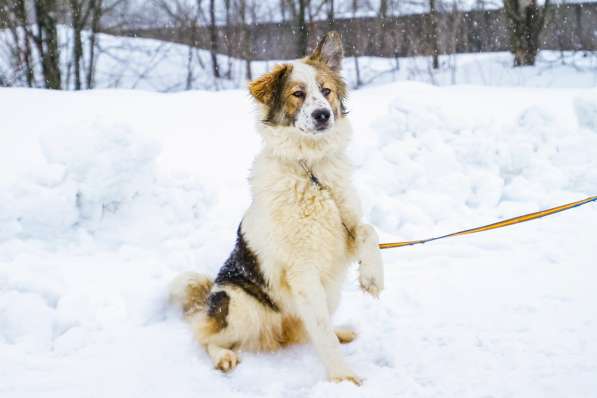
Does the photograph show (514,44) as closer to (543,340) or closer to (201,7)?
(201,7)

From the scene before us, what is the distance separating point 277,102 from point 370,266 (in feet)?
3.89

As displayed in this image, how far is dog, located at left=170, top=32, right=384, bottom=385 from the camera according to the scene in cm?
273

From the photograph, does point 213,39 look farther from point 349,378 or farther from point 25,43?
point 349,378

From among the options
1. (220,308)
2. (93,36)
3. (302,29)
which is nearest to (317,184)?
(220,308)

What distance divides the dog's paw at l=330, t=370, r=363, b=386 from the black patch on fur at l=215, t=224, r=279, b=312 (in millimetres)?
594

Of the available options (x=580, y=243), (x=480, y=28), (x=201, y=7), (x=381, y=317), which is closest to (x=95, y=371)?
(x=381, y=317)

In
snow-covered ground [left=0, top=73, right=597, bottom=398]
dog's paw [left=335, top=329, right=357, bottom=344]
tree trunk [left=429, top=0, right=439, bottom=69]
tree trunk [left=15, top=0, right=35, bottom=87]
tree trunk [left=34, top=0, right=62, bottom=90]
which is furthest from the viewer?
tree trunk [left=429, top=0, right=439, bottom=69]

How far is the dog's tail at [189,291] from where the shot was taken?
3387 millimetres

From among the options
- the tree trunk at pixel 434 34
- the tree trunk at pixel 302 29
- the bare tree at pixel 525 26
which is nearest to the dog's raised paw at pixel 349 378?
the tree trunk at pixel 434 34

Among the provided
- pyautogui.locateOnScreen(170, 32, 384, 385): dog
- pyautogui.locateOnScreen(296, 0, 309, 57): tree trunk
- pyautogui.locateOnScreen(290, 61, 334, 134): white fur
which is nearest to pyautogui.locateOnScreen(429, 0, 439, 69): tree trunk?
pyautogui.locateOnScreen(296, 0, 309, 57): tree trunk

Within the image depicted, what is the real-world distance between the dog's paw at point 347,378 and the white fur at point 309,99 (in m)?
1.39

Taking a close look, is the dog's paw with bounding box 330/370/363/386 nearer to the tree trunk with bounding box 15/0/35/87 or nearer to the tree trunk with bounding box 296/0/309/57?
the tree trunk with bounding box 15/0/35/87

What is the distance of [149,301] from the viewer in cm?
351

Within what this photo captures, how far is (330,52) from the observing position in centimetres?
332
